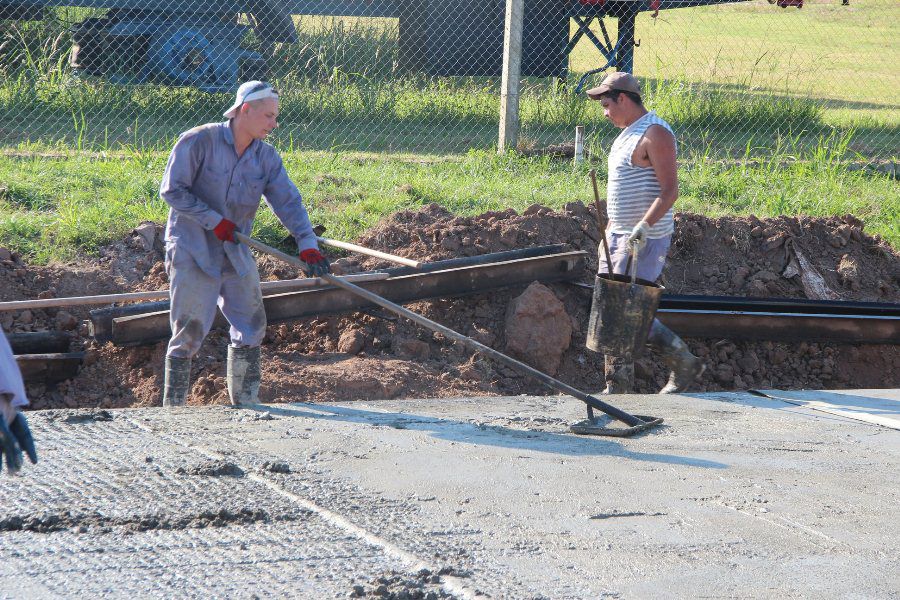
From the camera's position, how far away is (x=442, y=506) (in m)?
3.78

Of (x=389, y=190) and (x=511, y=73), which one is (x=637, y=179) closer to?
(x=389, y=190)

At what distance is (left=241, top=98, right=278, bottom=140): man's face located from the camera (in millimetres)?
4734

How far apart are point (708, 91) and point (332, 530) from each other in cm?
865

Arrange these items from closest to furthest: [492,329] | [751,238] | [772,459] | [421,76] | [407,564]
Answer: [407,564]
[772,459]
[492,329]
[751,238]
[421,76]

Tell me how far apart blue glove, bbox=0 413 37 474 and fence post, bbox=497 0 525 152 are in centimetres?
662

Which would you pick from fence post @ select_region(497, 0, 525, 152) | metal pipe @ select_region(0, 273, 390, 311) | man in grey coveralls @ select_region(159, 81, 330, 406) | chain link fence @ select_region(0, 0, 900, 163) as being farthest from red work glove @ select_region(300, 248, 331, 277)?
chain link fence @ select_region(0, 0, 900, 163)

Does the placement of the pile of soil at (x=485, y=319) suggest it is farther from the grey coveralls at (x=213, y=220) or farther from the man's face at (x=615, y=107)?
the man's face at (x=615, y=107)

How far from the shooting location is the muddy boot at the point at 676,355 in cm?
584

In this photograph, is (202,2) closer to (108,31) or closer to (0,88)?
(108,31)

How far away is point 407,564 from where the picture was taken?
10.6 feet

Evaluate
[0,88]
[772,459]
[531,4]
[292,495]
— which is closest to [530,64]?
[531,4]

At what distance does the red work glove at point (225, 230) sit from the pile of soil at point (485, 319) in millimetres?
1329

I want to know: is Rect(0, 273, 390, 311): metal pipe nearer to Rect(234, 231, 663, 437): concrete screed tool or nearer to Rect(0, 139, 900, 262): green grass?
Rect(234, 231, 663, 437): concrete screed tool

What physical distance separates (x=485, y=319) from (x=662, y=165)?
200 centimetres
